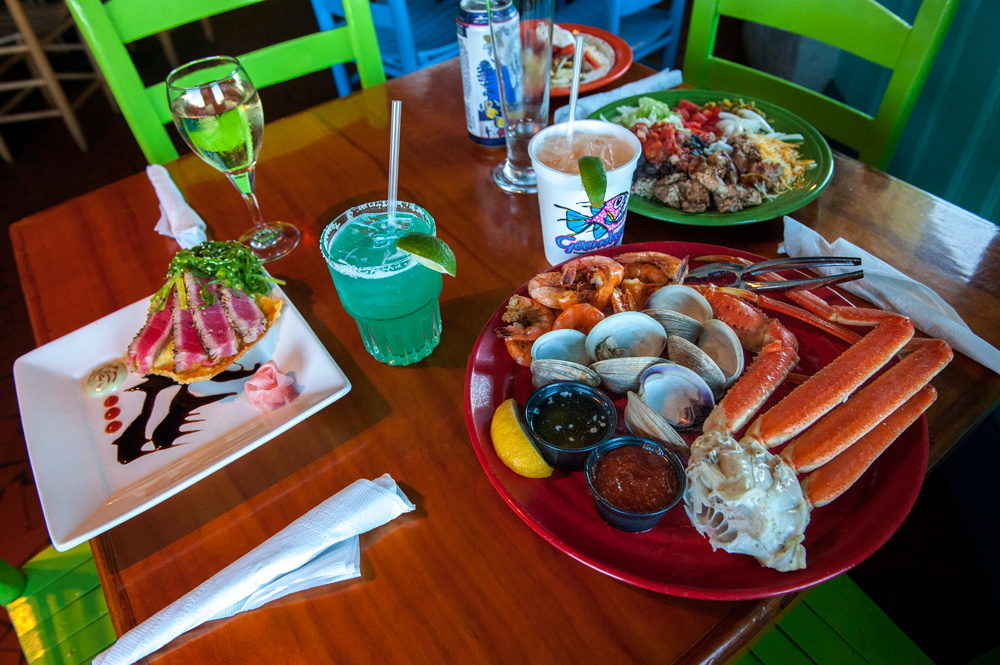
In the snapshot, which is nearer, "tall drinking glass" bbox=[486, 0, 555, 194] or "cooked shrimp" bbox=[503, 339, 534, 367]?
"cooked shrimp" bbox=[503, 339, 534, 367]

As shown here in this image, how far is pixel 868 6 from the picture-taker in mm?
1644

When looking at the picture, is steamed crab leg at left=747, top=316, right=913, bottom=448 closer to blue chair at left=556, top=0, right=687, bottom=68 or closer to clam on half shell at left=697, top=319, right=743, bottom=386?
clam on half shell at left=697, top=319, right=743, bottom=386

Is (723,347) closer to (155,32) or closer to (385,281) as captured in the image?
(385,281)

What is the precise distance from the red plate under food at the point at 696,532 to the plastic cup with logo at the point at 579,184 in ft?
1.45

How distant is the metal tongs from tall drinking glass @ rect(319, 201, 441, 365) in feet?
1.71

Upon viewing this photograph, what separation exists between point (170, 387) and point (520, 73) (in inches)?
39.9

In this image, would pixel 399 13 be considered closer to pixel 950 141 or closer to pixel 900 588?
pixel 950 141

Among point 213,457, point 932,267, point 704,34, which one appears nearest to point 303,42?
point 704,34

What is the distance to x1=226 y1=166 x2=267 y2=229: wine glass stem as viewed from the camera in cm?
136

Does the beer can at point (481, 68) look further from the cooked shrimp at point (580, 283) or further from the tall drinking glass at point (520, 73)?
the cooked shrimp at point (580, 283)

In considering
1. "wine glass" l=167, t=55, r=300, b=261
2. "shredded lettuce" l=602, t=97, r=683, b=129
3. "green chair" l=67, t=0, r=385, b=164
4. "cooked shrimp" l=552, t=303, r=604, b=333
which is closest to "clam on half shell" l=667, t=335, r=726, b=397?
"cooked shrimp" l=552, t=303, r=604, b=333

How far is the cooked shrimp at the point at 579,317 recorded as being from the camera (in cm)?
108

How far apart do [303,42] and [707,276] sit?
157 cm

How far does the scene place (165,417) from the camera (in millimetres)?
1095
